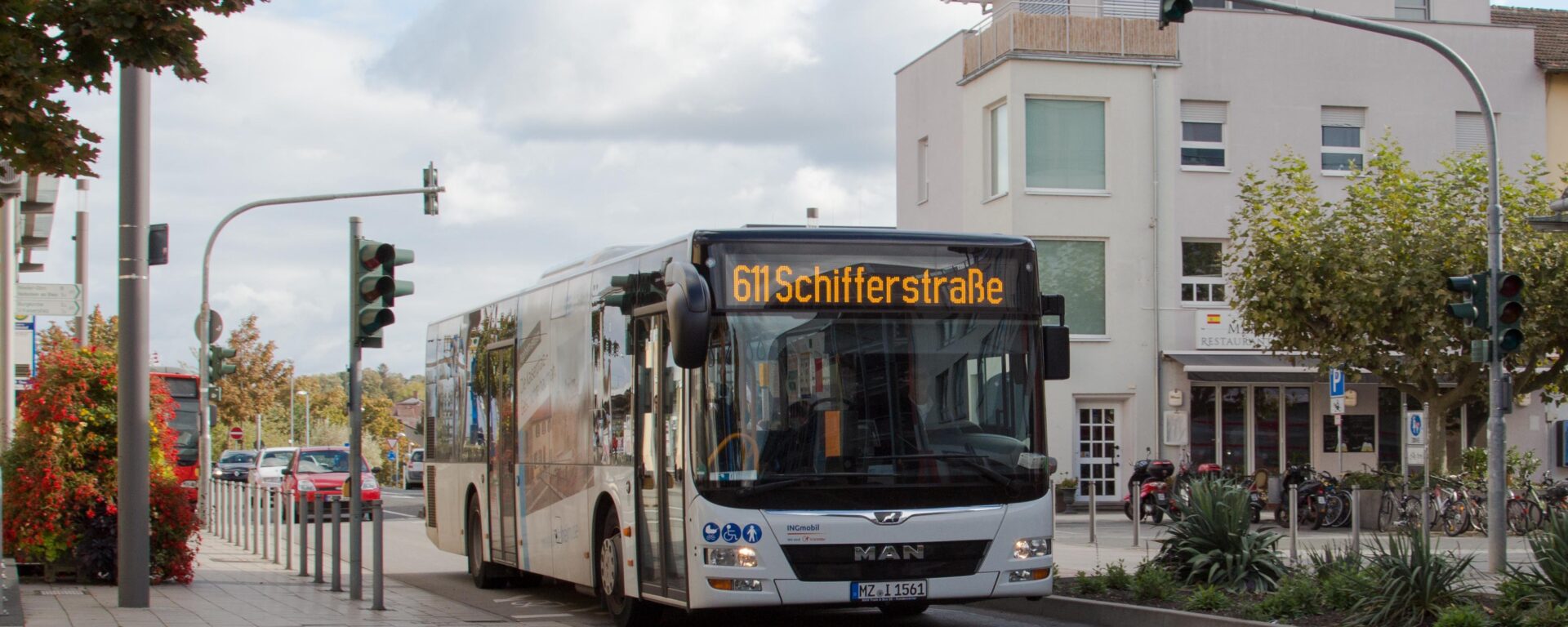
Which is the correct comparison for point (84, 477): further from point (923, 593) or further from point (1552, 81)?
point (1552, 81)

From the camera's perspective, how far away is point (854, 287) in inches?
449

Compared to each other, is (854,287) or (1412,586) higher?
(854,287)

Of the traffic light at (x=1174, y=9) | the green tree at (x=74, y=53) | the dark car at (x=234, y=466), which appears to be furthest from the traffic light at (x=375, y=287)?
the dark car at (x=234, y=466)

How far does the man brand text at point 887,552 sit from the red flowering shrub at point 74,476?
8008 mm

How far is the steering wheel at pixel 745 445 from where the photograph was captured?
11.0 m

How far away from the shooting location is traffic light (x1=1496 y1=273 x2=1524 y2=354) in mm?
16625

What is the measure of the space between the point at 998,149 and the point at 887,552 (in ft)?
84.0

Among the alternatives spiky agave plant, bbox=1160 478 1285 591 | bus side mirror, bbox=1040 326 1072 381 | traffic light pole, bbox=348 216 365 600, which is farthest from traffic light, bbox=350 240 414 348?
spiky agave plant, bbox=1160 478 1285 591

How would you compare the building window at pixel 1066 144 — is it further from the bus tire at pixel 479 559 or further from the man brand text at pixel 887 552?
the man brand text at pixel 887 552

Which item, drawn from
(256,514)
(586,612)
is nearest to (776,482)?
(586,612)

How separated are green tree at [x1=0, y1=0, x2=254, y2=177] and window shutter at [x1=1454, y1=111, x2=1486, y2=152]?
107ft

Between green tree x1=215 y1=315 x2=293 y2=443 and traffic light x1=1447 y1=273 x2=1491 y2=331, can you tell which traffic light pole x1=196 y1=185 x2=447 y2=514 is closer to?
traffic light x1=1447 y1=273 x2=1491 y2=331

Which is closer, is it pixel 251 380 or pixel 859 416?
pixel 859 416

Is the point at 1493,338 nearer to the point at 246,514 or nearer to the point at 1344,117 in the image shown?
the point at 246,514
